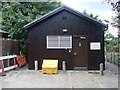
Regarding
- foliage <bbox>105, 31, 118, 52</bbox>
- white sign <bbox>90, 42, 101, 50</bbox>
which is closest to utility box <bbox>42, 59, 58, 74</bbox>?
white sign <bbox>90, 42, 101, 50</bbox>

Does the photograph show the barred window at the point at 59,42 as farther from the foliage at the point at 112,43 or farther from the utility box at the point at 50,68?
the foliage at the point at 112,43

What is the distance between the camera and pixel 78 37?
44.4 ft

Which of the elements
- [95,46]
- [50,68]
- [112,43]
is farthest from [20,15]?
[112,43]

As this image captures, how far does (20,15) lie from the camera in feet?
55.9

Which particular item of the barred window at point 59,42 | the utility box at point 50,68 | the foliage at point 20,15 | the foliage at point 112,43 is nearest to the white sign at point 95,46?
the barred window at point 59,42

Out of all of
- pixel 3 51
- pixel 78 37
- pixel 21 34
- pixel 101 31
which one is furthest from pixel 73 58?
pixel 21 34

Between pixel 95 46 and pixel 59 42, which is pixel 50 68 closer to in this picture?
pixel 59 42

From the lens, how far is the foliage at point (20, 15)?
17000 millimetres

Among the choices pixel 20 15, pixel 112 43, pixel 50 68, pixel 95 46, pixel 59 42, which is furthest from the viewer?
pixel 112 43

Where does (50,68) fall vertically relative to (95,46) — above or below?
below

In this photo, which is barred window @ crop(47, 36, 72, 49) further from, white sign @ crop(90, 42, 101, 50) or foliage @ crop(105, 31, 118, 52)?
foliage @ crop(105, 31, 118, 52)

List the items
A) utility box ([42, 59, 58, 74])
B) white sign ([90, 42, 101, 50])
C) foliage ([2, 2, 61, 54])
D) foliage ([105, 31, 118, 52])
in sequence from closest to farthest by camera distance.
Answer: utility box ([42, 59, 58, 74])
white sign ([90, 42, 101, 50])
foliage ([2, 2, 61, 54])
foliage ([105, 31, 118, 52])

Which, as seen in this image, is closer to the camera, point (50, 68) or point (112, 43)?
point (50, 68)

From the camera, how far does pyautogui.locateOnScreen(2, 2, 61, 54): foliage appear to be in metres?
17.0
